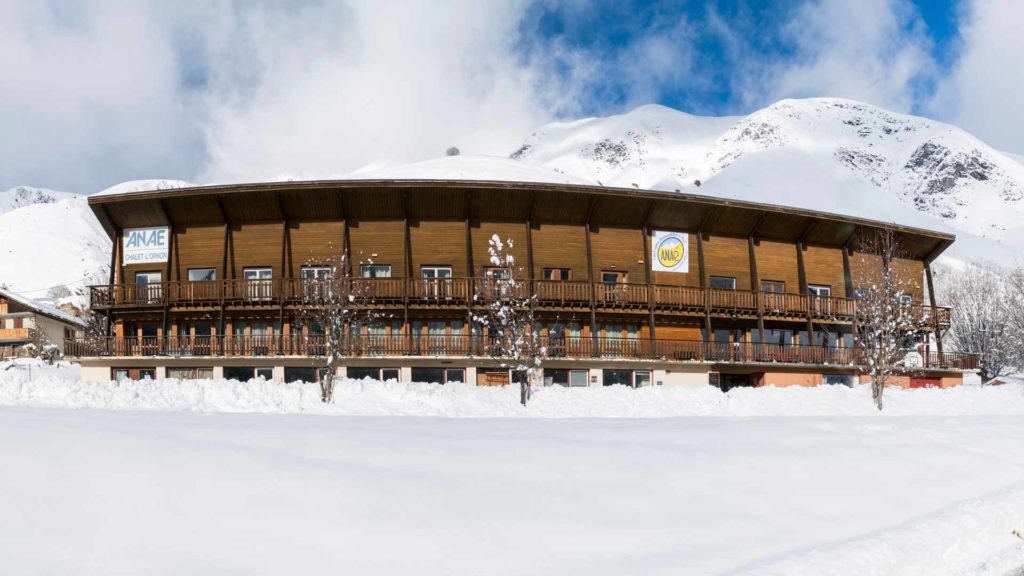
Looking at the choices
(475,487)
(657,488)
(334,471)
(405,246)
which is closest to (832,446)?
(657,488)

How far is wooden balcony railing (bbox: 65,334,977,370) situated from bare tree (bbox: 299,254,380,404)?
0.51 meters

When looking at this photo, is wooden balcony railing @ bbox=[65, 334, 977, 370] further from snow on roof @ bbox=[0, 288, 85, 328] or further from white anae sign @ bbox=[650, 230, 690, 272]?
snow on roof @ bbox=[0, 288, 85, 328]

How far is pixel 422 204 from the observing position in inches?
1351

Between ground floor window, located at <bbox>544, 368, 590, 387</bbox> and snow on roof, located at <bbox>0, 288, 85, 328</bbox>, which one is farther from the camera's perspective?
snow on roof, located at <bbox>0, 288, 85, 328</bbox>

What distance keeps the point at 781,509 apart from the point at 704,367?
25.3 meters

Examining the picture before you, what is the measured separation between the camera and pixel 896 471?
13273mm

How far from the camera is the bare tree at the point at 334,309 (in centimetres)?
2839

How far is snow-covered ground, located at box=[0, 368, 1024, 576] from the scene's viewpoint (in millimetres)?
7434

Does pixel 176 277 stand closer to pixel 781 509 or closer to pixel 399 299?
pixel 399 299

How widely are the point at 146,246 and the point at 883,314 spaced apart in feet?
114

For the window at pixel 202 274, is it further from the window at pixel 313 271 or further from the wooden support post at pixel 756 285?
the wooden support post at pixel 756 285

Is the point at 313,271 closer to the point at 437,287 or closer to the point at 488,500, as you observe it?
the point at 437,287

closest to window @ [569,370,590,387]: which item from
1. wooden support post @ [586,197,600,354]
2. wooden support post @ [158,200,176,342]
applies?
wooden support post @ [586,197,600,354]

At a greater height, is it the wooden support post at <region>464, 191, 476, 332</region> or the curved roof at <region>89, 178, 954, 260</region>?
the curved roof at <region>89, 178, 954, 260</region>
